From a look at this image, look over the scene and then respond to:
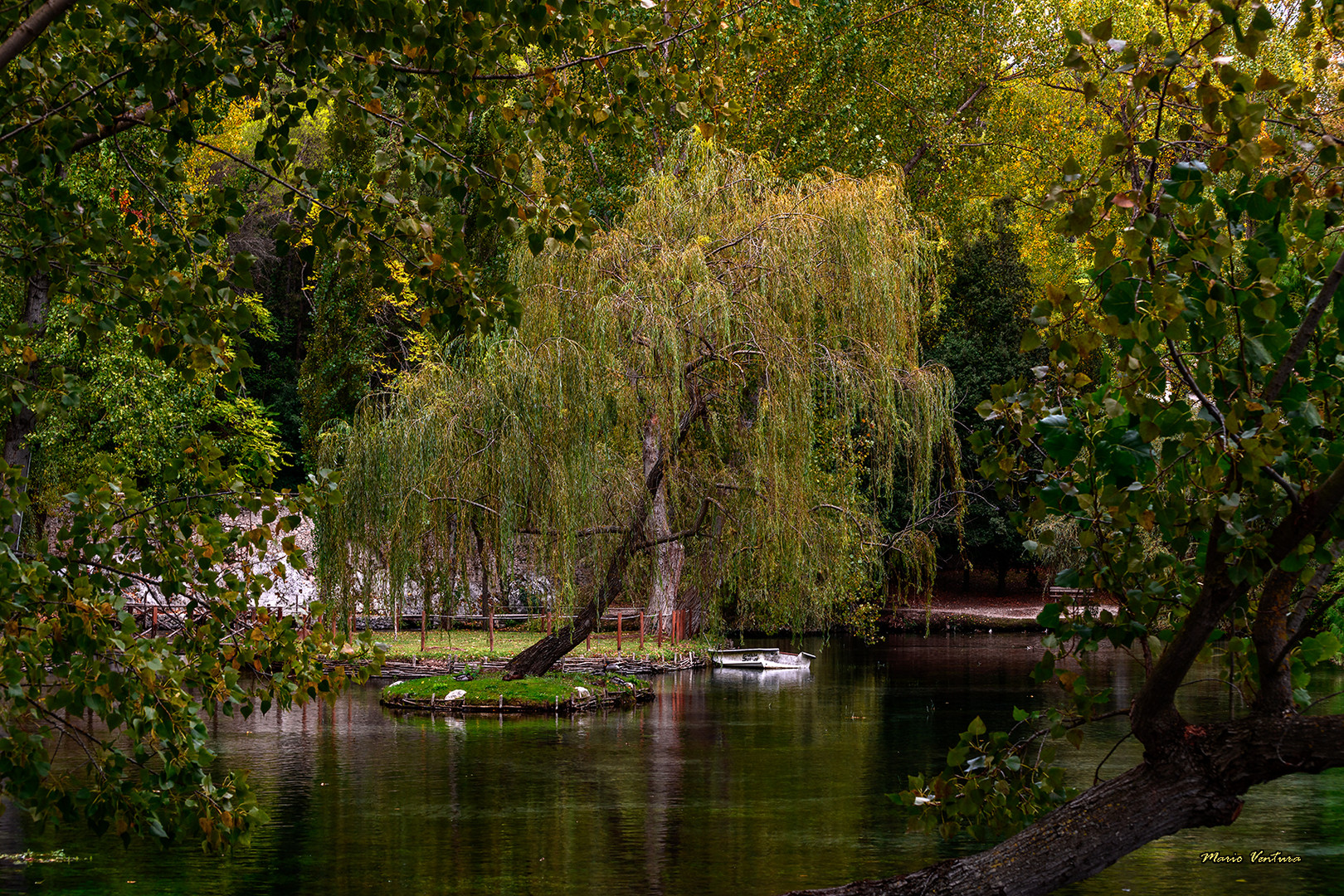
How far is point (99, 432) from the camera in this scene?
28.7 meters

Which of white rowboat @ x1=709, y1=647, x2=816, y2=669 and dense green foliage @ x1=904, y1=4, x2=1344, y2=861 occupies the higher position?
dense green foliage @ x1=904, y1=4, x2=1344, y2=861

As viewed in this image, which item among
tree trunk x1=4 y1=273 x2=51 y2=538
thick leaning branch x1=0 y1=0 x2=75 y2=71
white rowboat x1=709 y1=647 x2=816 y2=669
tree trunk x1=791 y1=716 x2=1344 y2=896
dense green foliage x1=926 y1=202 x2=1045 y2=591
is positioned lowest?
white rowboat x1=709 y1=647 x2=816 y2=669

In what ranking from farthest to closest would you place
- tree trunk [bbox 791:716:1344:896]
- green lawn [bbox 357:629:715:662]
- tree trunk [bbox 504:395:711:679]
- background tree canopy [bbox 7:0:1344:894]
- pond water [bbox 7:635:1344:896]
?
green lawn [bbox 357:629:715:662] < tree trunk [bbox 504:395:711:679] < pond water [bbox 7:635:1344:896] < tree trunk [bbox 791:716:1344:896] < background tree canopy [bbox 7:0:1344:894]

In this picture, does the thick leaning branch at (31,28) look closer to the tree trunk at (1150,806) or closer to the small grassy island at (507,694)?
the tree trunk at (1150,806)

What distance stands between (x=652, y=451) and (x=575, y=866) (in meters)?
12.6

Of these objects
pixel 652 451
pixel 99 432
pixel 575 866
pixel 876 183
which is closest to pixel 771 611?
pixel 652 451

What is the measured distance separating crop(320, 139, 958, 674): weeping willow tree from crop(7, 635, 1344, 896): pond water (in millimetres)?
2571

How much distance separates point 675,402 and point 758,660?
50.6 ft

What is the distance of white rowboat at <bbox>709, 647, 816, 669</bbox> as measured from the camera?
35.7m

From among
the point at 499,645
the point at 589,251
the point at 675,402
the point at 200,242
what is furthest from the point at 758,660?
the point at 200,242

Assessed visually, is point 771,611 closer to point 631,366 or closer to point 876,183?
point 631,366

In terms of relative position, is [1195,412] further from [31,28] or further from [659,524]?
[659,524]

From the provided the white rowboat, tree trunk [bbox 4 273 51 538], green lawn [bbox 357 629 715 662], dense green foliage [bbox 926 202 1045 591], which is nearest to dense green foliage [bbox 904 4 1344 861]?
tree trunk [bbox 4 273 51 538]

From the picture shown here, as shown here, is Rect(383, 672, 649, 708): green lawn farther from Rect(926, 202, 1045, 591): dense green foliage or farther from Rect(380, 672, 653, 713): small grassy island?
Rect(926, 202, 1045, 591): dense green foliage
